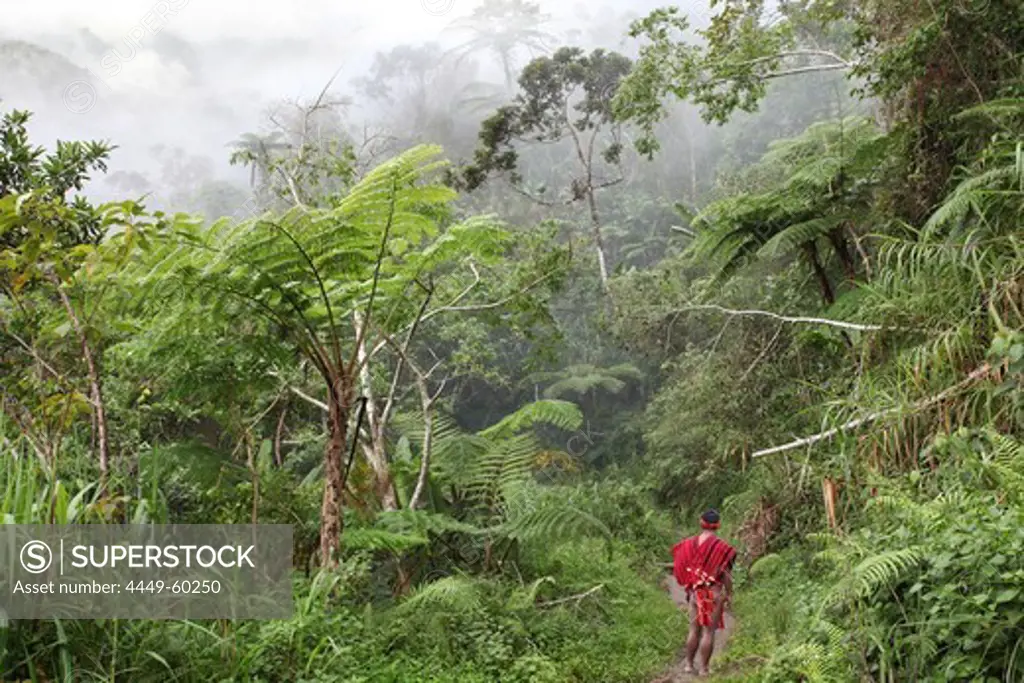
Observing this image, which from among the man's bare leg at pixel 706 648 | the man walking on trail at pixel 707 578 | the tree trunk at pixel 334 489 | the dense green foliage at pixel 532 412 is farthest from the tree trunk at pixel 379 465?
the man's bare leg at pixel 706 648

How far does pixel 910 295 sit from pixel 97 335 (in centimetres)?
432

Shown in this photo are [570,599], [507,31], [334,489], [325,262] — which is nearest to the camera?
[334,489]

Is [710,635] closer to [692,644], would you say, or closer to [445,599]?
[692,644]

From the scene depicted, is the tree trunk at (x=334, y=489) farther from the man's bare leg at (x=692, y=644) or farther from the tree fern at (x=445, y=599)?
the man's bare leg at (x=692, y=644)

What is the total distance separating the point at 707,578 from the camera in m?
4.57

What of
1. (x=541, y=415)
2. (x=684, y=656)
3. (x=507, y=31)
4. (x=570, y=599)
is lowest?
(x=684, y=656)

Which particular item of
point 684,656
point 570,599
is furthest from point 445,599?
point 684,656

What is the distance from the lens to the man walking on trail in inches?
180

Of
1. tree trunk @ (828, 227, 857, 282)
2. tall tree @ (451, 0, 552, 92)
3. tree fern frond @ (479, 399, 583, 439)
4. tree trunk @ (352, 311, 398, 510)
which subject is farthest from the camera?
tall tree @ (451, 0, 552, 92)

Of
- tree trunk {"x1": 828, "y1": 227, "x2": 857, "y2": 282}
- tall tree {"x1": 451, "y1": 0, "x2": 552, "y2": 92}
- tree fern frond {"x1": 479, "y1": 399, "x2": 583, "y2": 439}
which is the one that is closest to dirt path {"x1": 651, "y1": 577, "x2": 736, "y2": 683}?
tree fern frond {"x1": 479, "y1": 399, "x2": 583, "y2": 439}

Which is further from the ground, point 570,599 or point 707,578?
point 707,578

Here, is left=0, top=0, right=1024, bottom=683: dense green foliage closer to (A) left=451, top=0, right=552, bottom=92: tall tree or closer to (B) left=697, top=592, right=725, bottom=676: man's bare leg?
(B) left=697, top=592, right=725, bottom=676: man's bare leg

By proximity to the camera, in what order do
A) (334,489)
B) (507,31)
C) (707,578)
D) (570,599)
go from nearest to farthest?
(334,489), (707,578), (570,599), (507,31)

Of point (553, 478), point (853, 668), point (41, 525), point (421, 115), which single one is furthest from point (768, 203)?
point (421, 115)
